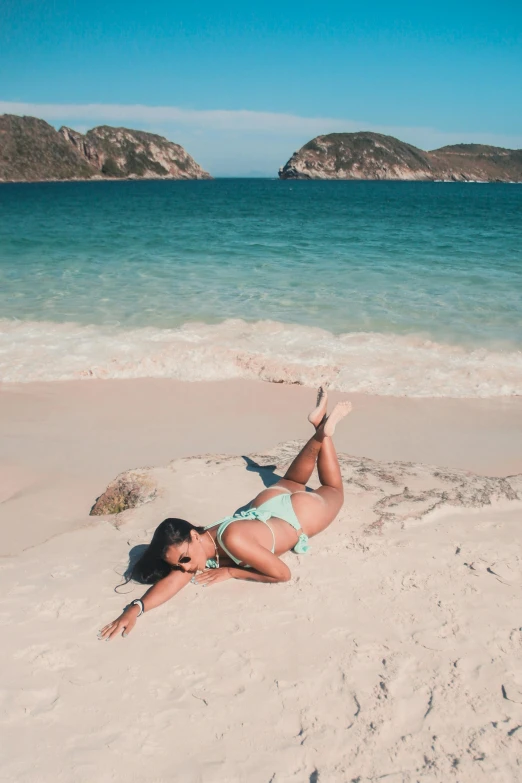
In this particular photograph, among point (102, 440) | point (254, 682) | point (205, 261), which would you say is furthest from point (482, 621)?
point (205, 261)

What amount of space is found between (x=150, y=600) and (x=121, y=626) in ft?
0.77

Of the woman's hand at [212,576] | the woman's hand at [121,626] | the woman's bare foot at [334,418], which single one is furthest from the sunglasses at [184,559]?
the woman's bare foot at [334,418]

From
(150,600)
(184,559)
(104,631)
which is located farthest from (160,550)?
(104,631)

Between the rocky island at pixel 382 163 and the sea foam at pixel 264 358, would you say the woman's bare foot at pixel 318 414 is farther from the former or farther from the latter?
the rocky island at pixel 382 163

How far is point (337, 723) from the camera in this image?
108 inches

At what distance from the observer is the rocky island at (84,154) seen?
10544 centimetres

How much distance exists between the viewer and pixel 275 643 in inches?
128

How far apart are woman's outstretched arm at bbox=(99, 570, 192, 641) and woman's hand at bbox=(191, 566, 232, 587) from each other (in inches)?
2.8

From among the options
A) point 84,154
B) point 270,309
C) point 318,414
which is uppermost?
point 84,154

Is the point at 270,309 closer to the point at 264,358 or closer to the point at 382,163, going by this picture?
the point at 264,358

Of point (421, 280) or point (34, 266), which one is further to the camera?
point (34, 266)

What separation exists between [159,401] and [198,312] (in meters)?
4.66

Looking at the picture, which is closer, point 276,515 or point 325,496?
point 276,515

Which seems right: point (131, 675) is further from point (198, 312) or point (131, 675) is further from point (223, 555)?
point (198, 312)
